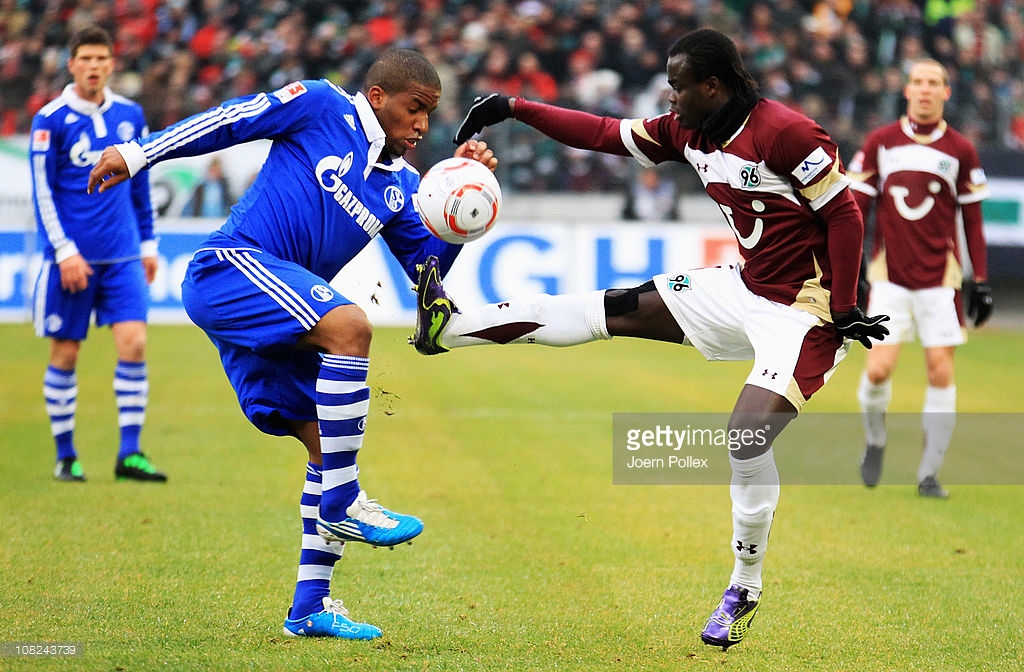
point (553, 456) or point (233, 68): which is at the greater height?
point (233, 68)

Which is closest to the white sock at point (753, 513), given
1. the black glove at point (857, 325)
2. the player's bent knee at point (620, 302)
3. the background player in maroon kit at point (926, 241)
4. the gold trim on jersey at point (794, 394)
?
the gold trim on jersey at point (794, 394)

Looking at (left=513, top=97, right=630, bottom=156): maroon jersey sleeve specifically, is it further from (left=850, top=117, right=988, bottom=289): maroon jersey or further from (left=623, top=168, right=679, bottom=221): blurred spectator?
(left=623, top=168, right=679, bottom=221): blurred spectator

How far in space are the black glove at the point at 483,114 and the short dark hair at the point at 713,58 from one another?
732 mm

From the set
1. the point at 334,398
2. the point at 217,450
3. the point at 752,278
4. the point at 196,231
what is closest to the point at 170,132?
the point at 334,398

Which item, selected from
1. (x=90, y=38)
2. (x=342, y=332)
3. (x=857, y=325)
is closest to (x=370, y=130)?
(x=342, y=332)

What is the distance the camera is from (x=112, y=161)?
4168 millimetres

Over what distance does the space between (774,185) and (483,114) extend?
3.84 feet

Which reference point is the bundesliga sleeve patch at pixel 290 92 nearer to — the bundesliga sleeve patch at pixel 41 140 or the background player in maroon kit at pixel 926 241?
the bundesliga sleeve patch at pixel 41 140

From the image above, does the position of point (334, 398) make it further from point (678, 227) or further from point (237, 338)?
point (678, 227)

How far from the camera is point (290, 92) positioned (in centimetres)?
443

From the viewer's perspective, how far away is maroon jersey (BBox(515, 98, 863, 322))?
4.43 meters

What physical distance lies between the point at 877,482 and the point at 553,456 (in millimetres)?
2096

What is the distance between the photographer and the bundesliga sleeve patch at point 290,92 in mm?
4410

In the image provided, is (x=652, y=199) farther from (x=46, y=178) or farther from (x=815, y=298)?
(x=815, y=298)
